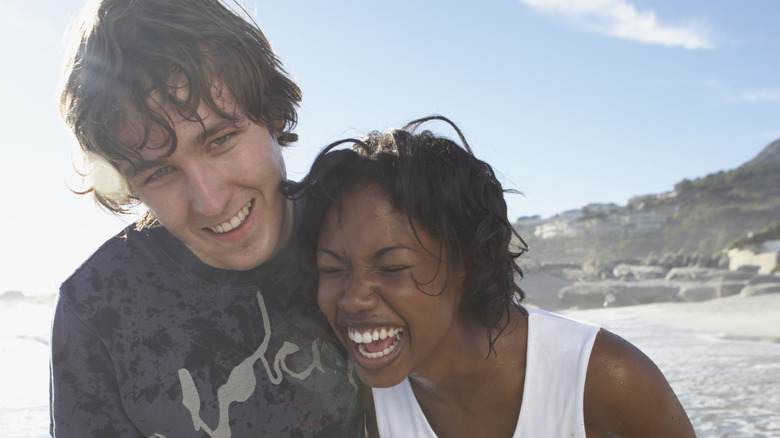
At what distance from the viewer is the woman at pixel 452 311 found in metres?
1.97

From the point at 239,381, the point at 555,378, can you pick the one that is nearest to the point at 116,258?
the point at 239,381

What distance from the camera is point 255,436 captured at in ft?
6.88

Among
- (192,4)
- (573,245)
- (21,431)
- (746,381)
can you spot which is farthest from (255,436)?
(573,245)

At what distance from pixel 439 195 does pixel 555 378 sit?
29.1 inches

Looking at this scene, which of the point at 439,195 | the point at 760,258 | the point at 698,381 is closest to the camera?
the point at 439,195

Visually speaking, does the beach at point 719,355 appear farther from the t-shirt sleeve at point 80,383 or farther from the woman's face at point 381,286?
the t-shirt sleeve at point 80,383

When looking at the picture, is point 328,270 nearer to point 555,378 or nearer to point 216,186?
point 216,186

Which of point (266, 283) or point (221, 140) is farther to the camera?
point (266, 283)

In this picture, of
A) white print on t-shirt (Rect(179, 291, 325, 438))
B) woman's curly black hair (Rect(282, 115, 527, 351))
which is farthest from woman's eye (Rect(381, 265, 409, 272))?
white print on t-shirt (Rect(179, 291, 325, 438))

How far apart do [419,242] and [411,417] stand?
0.80 metres

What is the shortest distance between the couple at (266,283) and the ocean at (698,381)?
Result: 3.12 m

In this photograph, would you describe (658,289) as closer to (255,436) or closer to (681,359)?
(681,359)

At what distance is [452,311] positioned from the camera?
6.89 feet

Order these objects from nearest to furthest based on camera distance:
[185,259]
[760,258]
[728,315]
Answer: [185,259], [728,315], [760,258]
